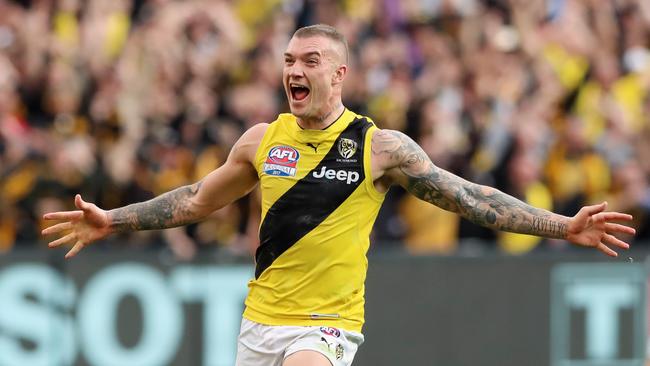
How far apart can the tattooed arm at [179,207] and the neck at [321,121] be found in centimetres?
30

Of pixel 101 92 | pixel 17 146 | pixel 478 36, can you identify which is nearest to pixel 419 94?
pixel 478 36

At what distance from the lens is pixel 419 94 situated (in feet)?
53.3

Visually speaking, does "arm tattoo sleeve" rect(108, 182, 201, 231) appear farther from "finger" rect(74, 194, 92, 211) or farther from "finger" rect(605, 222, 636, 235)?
"finger" rect(605, 222, 636, 235)

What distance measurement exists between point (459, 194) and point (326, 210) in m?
0.81

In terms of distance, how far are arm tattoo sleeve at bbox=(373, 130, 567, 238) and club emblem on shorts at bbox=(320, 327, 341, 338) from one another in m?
A: 1.00

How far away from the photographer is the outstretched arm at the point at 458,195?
27.3 ft

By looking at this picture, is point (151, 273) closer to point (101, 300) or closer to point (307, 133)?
point (101, 300)

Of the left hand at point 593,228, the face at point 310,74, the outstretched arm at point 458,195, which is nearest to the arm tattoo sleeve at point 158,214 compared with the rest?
the face at point 310,74

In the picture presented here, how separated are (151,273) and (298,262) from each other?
6364mm

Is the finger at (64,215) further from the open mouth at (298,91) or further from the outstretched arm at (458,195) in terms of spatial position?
the outstretched arm at (458,195)

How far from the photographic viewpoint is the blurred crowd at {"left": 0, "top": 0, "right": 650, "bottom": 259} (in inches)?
576

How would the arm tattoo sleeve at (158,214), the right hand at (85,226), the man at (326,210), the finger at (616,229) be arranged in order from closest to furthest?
the finger at (616,229), the man at (326,210), the right hand at (85,226), the arm tattoo sleeve at (158,214)

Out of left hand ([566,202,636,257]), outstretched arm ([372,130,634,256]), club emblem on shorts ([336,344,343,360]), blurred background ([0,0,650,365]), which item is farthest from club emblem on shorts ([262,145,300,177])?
blurred background ([0,0,650,365])

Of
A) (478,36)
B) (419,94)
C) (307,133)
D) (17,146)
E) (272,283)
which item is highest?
(478,36)
